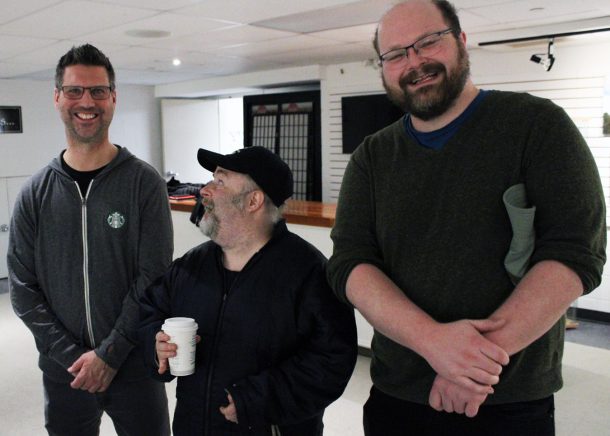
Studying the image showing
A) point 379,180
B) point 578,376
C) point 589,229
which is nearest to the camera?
point 589,229

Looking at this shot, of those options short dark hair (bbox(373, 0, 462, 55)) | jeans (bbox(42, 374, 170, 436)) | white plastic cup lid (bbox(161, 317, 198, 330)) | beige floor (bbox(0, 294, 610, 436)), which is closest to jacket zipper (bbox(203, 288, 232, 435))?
white plastic cup lid (bbox(161, 317, 198, 330))

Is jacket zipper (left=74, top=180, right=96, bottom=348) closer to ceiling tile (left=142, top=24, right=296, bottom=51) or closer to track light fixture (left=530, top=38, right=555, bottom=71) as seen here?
ceiling tile (left=142, top=24, right=296, bottom=51)

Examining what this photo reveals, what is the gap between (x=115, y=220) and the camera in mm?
2010

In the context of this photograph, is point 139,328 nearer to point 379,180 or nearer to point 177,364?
point 177,364

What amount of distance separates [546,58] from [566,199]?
495 centimetres

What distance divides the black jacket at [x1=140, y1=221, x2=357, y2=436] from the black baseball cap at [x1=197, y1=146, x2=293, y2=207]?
178 millimetres

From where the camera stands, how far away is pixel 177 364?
5.10ft

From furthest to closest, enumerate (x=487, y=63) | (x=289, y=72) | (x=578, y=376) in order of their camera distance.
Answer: (x=289, y=72)
(x=487, y=63)
(x=578, y=376)

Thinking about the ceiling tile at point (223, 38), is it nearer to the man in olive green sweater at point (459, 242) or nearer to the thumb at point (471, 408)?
the man in olive green sweater at point (459, 242)

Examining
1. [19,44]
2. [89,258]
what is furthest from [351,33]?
[89,258]

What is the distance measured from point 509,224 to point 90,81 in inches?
61.7

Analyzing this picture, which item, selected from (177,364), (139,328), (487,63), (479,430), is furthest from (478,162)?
(487,63)

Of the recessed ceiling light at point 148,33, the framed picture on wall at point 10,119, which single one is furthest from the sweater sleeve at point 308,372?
the framed picture on wall at point 10,119

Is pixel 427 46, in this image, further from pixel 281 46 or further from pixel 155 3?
pixel 281 46
